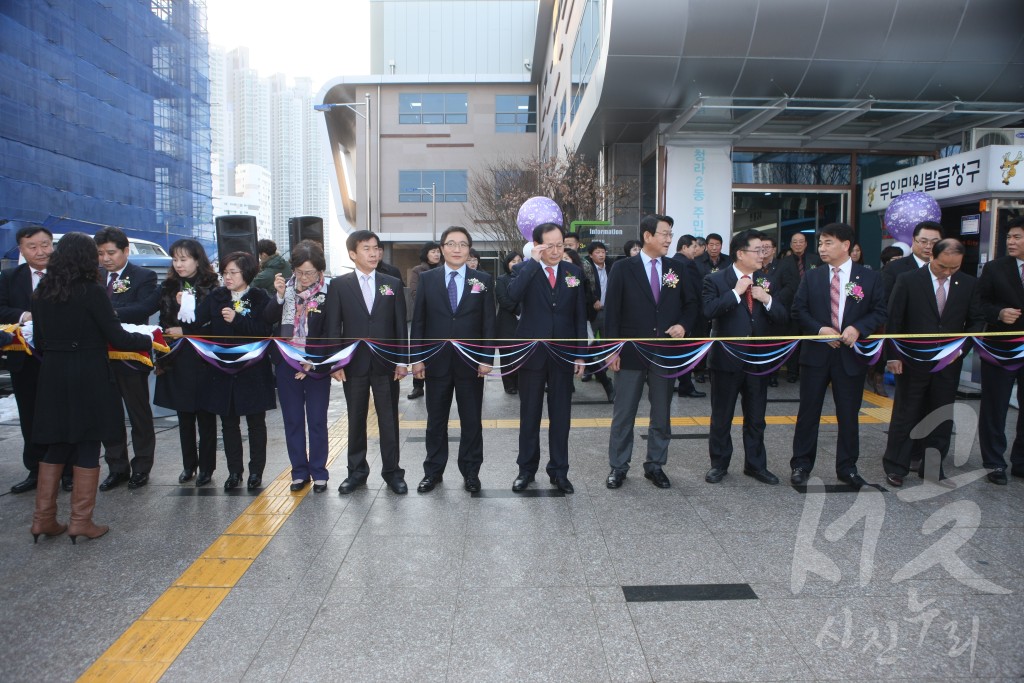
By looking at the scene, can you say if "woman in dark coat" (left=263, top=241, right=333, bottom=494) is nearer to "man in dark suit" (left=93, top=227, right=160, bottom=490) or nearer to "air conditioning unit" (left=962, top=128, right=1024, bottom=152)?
"man in dark suit" (left=93, top=227, right=160, bottom=490)

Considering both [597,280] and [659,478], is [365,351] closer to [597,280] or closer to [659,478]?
[659,478]

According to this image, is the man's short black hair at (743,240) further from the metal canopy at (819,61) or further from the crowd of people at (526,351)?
the metal canopy at (819,61)

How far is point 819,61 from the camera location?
472 inches

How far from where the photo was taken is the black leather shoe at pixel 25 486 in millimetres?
5373

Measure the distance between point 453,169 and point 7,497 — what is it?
124 ft

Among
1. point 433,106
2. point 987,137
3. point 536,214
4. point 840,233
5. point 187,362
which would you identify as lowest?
point 187,362

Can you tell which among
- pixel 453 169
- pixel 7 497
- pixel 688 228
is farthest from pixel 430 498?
pixel 453 169

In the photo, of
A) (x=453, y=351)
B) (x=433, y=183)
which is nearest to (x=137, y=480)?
(x=453, y=351)

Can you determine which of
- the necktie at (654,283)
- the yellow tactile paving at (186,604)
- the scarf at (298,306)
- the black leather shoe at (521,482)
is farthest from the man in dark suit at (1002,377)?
the yellow tactile paving at (186,604)

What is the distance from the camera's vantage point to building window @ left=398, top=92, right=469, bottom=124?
41.4m

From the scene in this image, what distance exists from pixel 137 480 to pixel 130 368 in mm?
909

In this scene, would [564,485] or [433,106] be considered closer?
[564,485]

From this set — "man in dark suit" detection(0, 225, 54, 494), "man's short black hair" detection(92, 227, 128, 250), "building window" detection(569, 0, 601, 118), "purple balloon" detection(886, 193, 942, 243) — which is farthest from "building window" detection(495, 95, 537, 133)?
"man in dark suit" detection(0, 225, 54, 494)

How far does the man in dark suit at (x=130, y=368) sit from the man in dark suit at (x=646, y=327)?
365 cm
